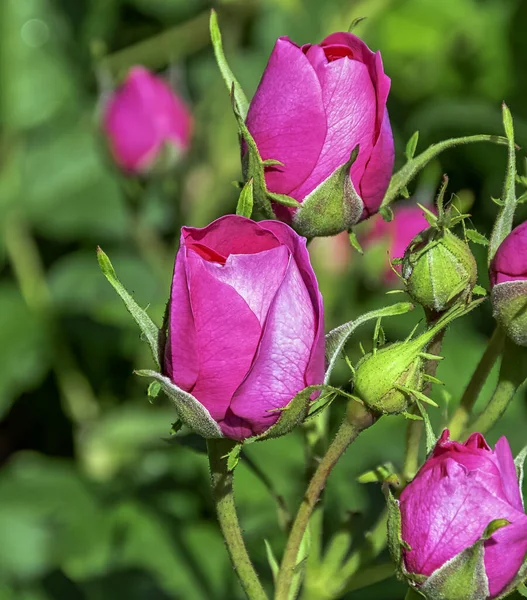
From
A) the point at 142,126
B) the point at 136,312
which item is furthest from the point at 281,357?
the point at 142,126

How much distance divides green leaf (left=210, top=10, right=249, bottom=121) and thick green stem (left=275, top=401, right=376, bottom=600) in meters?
0.37

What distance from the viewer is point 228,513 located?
3.57ft

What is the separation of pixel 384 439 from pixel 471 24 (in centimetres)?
158

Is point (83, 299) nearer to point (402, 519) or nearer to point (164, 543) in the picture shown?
point (164, 543)

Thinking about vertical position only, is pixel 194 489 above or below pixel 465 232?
below

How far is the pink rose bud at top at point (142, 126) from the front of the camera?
231cm

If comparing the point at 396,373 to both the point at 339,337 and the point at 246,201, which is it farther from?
the point at 246,201

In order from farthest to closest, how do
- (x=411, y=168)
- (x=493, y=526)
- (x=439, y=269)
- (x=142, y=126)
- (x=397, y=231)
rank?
(x=142, y=126) → (x=397, y=231) → (x=411, y=168) → (x=439, y=269) → (x=493, y=526)

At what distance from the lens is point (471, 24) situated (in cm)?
310

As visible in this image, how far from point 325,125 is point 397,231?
109 cm

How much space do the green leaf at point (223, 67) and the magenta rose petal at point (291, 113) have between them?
51 mm

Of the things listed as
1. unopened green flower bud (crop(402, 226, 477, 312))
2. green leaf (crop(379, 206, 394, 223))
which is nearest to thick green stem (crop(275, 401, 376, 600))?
unopened green flower bud (crop(402, 226, 477, 312))

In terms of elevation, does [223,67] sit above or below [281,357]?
above

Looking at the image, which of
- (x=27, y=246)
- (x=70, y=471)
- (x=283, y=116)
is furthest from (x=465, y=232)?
(x=27, y=246)
